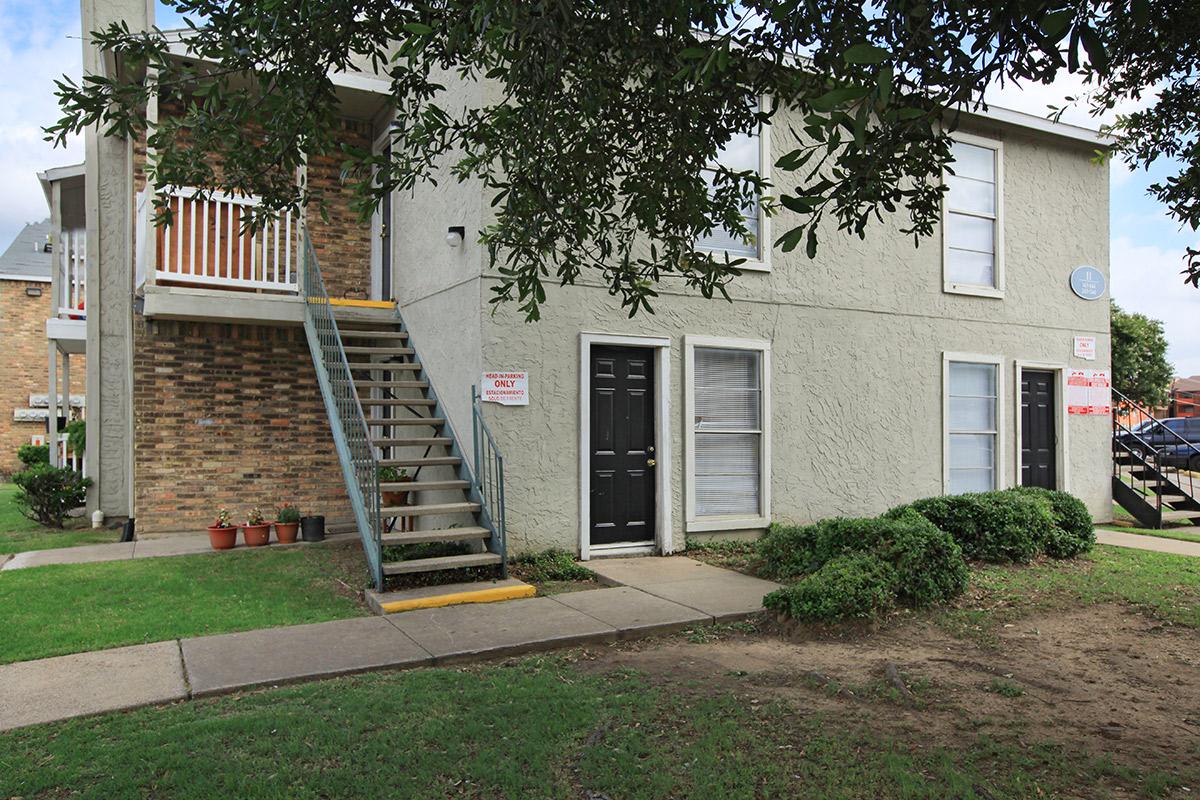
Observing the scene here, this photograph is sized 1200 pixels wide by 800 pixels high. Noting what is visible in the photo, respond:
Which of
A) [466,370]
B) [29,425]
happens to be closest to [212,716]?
[466,370]

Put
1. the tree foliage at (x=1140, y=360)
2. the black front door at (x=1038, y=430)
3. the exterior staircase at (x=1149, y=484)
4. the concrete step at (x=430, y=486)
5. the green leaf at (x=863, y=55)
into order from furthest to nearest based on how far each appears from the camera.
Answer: the tree foliage at (x=1140, y=360) → the exterior staircase at (x=1149, y=484) → the black front door at (x=1038, y=430) → the concrete step at (x=430, y=486) → the green leaf at (x=863, y=55)

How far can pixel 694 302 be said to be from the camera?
928cm

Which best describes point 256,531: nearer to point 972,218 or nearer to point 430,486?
point 430,486

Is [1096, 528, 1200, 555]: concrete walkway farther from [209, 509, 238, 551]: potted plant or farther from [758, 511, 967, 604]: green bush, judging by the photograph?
[209, 509, 238, 551]: potted plant

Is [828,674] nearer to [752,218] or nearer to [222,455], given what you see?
[752,218]

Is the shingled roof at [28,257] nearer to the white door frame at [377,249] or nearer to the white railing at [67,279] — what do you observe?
the white railing at [67,279]

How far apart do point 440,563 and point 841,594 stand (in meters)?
3.22

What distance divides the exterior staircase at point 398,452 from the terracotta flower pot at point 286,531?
1264 millimetres

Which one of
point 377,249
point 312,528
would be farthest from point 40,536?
point 377,249

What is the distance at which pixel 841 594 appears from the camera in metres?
6.04

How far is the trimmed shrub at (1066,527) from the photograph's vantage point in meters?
9.12

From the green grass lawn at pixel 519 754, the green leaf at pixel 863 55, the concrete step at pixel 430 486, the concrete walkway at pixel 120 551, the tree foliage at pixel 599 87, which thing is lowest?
the green grass lawn at pixel 519 754

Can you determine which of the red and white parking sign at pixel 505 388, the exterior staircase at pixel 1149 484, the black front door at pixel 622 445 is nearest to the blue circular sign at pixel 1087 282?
the exterior staircase at pixel 1149 484

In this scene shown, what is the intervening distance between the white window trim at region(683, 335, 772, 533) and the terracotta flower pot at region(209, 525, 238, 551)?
4.99m
